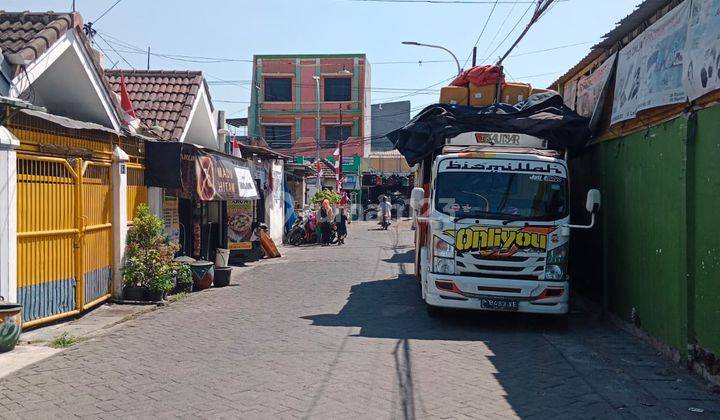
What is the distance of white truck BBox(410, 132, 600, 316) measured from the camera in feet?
32.9

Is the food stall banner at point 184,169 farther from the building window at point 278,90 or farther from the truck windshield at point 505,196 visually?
the building window at point 278,90

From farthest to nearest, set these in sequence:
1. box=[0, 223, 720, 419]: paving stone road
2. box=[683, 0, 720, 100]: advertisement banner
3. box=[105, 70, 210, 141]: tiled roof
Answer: box=[105, 70, 210, 141]: tiled roof
box=[683, 0, 720, 100]: advertisement banner
box=[0, 223, 720, 419]: paving stone road

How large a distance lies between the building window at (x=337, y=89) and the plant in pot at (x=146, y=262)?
43.0 metres

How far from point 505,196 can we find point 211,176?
24.5ft

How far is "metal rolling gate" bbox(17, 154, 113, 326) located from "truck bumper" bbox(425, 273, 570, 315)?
5759 mm

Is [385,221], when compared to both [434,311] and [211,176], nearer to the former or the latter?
[211,176]

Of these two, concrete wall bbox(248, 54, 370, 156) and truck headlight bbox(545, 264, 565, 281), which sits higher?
concrete wall bbox(248, 54, 370, 156)

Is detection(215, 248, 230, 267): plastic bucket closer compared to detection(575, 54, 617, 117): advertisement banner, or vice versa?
detection(575, 54, 617, 117): advertisement banner

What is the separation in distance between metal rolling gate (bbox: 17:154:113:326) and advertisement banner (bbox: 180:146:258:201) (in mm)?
2234

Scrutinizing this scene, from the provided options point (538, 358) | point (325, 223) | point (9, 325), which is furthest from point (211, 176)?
point (325, 223)

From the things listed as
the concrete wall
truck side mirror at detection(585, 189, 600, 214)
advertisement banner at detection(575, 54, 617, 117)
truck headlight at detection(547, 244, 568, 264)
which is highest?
the concrete wall

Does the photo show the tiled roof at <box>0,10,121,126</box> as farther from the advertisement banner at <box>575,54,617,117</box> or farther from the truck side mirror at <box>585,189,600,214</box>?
the advertisement banner at <box>575,54,617,117</box>

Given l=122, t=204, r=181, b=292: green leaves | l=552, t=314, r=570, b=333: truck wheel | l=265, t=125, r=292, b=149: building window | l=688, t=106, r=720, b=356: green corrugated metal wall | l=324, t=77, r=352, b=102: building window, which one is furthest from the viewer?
l=265, t=125, r=292, b=149: building window

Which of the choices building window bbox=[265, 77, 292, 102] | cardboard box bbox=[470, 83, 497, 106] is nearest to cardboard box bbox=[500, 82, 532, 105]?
cardboard box bbox=[470, 83, 497, 106]
